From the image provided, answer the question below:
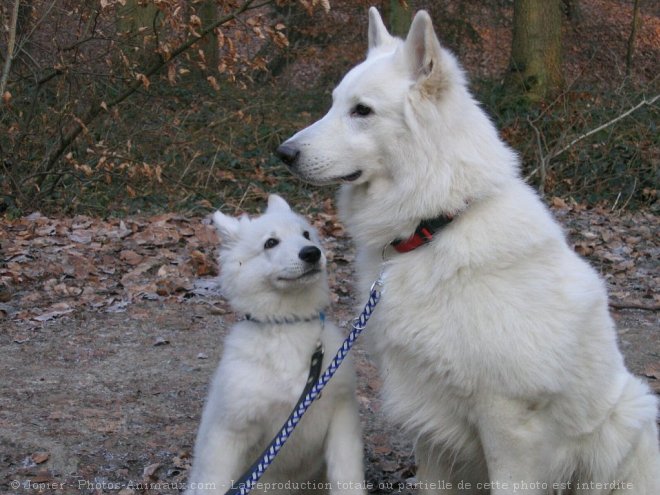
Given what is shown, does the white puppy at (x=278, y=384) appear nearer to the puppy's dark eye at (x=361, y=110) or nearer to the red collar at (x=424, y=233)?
the red collar at (x=424, y=233)

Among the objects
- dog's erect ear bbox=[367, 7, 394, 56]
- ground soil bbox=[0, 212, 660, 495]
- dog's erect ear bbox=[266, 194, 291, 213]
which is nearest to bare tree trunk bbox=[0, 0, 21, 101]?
ground soil bbox=[0, 212, 660, 495]

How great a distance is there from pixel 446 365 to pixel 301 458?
98 cm

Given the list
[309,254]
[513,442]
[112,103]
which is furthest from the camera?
[112,103]

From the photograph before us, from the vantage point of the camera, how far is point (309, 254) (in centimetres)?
391

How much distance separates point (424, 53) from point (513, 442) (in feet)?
5.20

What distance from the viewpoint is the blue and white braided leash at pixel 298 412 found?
3.51 metres

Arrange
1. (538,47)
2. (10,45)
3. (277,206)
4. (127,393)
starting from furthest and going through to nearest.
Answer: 1. (538,47)
2. (10,45)
3. (127,393)
4. (277,206)

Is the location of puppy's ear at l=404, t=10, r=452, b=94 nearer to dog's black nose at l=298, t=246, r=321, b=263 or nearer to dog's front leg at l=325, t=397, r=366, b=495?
dog's black nose at l=298, t=246, r=321, b=263

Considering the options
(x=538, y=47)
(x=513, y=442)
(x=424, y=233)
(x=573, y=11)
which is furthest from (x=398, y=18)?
(x=513, y=442)

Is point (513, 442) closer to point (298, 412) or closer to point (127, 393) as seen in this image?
point (298, 412)

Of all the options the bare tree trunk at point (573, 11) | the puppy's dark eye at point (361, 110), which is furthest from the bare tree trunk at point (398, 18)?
the puppy's dark eye at point (361, 110)

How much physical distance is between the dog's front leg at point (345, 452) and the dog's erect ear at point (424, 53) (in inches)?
58.2

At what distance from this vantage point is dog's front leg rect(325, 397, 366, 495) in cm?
368

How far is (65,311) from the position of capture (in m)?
6.96
